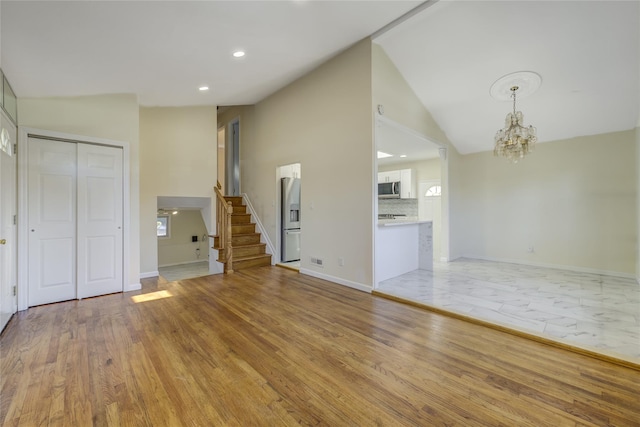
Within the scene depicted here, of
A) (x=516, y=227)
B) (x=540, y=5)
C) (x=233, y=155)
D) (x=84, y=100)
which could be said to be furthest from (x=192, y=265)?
(x=540, y=5)

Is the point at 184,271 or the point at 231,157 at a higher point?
the point at 231,157

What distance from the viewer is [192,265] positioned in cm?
843

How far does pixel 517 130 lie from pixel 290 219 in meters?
4.08

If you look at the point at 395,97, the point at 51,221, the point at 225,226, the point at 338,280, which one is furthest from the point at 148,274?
the point at 395,97

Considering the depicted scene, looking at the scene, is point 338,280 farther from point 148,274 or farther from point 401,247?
point 148,274

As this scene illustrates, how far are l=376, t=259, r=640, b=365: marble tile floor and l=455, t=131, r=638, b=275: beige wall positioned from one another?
43 centimetres

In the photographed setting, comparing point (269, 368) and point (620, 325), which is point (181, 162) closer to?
point (269, 368)

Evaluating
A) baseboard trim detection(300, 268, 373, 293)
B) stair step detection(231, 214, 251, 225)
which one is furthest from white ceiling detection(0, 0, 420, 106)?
baseboard trim detection(300, 268, 373, 293)

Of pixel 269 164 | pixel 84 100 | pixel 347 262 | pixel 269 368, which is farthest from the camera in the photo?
pixel 269 164

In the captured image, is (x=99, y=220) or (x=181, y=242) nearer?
A: (x=99, y=220)

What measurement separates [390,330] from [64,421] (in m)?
2.34

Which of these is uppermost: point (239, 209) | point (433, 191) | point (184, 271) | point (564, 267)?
point (433, 191)

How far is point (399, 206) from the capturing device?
7.84m

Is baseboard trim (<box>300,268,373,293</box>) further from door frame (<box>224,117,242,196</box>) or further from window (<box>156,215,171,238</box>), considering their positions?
window (<box>156,215,171,238</box>)
